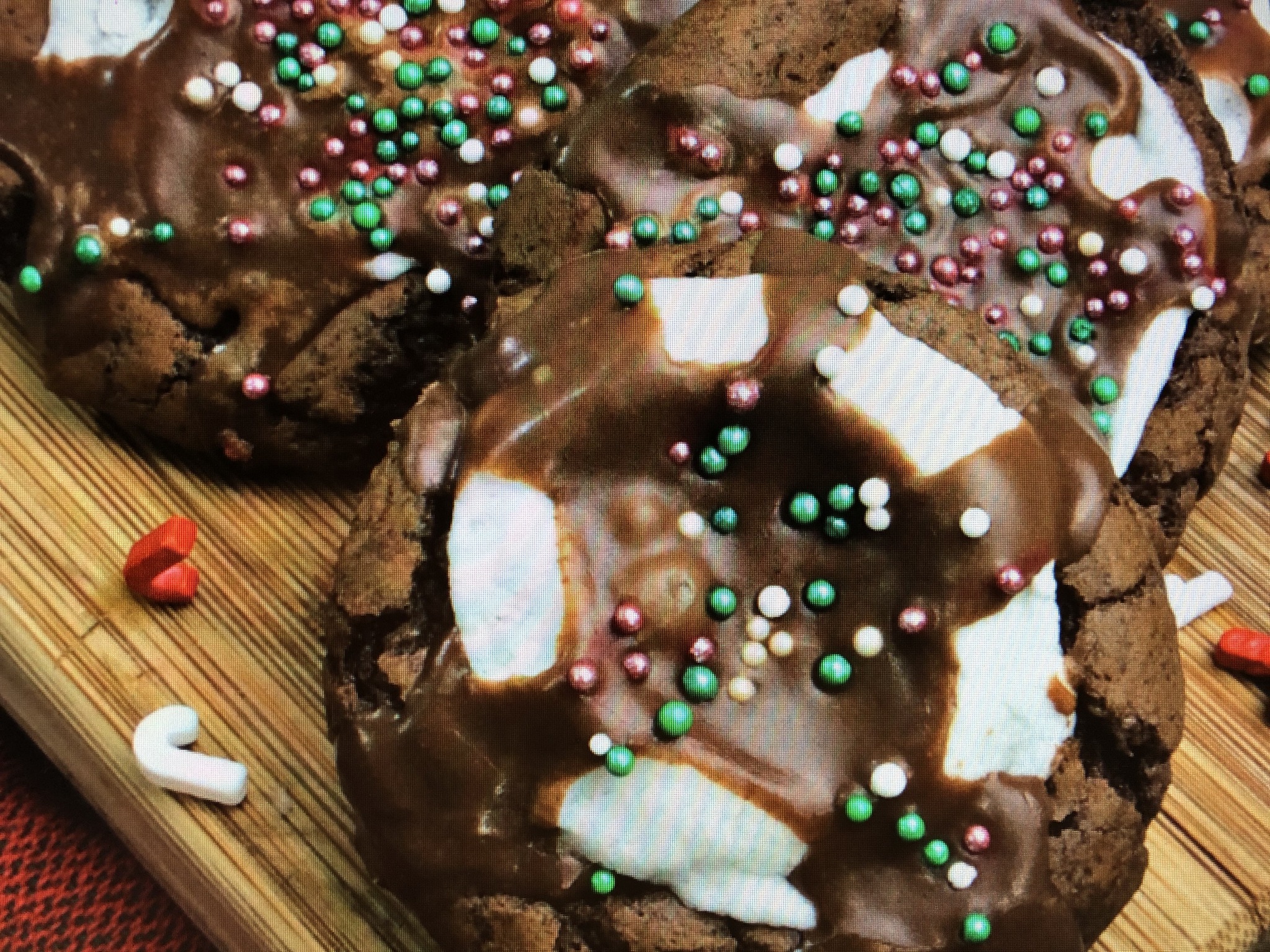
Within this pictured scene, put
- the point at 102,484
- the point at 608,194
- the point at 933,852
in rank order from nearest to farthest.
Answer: the point at 933,852 < the point at 608,194 < the point at 102,484

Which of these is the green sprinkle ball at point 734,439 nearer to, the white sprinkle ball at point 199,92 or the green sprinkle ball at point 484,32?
the green sprinkle ball at point 484,32

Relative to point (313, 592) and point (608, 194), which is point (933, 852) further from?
point (313, 592)

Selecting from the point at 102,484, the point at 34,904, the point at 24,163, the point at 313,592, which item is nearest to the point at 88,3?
the point at 24,163

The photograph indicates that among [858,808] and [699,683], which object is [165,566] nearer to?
[699,683]

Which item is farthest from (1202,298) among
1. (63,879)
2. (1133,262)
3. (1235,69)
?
(63,879)

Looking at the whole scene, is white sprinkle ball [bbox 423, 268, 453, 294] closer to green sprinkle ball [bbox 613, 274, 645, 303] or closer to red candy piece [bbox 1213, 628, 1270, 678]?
green sprinkle ball [bbox 613, 274, 645, 303]

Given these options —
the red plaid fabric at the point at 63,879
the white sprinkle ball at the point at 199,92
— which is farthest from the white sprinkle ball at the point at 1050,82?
the red plaid fabric at the point at 63,879

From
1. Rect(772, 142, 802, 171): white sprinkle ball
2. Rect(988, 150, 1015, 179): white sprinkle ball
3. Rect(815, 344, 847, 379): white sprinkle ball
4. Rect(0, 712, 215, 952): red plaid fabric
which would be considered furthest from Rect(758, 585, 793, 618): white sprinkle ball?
Rect(0, 712, 215, 952): red plaid fabric
